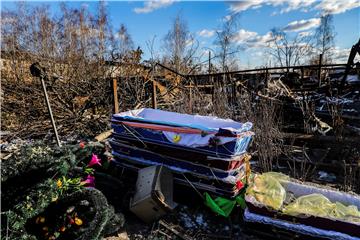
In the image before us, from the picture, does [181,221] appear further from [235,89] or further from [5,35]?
[5,35]

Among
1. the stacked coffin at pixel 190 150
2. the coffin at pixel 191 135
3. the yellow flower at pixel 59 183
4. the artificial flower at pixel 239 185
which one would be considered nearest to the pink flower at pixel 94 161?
the stacked coffin at pixel 190 150

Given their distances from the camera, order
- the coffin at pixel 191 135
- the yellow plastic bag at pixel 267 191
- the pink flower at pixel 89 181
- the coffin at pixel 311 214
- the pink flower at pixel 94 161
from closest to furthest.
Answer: the coffin at pixel 311 214, the yellow plastic bag at pixel 267 191, the coffin at pixel 191 135, the pink flower at pixel 89 181, the pink flower at pixel 94 161

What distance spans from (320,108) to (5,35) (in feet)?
30.7

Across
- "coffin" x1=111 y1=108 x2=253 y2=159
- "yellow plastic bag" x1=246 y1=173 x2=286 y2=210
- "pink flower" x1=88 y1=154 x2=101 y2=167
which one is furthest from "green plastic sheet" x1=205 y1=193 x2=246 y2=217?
"pink flower" x1=88 y1=154 x2=101 y2=167

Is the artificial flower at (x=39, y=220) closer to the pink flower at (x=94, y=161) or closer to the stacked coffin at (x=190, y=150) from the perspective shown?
the pink flower at (x=94, y=161)

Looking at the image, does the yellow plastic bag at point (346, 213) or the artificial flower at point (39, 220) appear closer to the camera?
the yellow plastic bag at point (346, 213)

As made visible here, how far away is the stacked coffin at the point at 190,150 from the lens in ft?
10.2

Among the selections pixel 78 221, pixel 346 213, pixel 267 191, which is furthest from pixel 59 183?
pixel 346 213

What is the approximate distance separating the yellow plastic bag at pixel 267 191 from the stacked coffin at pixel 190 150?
211 mm

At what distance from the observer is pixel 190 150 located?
10.8ft

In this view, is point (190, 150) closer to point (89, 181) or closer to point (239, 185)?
point (239, 185)

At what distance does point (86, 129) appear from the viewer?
644 cm

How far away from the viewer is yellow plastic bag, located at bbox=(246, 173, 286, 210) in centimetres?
290

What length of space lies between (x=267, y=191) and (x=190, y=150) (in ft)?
3.31
